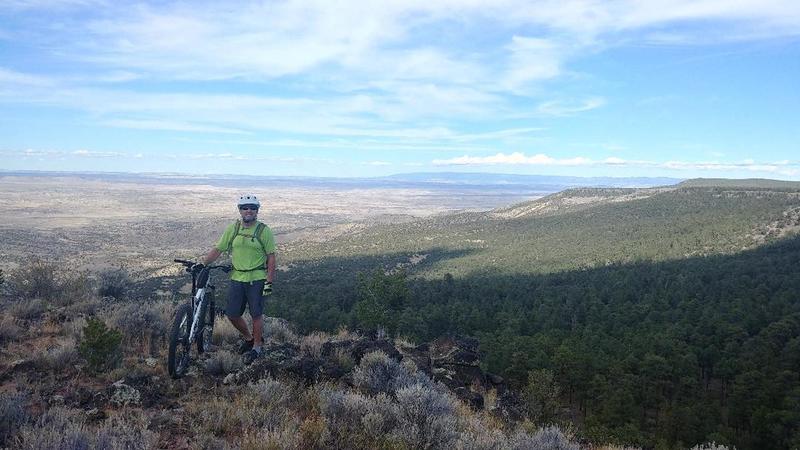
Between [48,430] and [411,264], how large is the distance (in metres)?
78.3

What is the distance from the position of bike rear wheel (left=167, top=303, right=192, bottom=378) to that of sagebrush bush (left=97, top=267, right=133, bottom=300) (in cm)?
553

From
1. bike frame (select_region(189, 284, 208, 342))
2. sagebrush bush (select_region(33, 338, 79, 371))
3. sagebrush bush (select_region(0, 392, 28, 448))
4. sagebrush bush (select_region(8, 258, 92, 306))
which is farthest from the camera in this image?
sagebrush bush (select_region(8, 258, 92, 306))

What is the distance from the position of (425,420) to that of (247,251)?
3.35 meters

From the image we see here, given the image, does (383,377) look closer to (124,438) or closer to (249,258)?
(249,258)

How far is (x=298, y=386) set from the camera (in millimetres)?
5715

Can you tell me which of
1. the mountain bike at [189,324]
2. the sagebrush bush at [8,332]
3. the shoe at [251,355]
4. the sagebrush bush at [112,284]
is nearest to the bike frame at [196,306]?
the mountain bike at [189,324]

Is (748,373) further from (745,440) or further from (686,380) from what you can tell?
(745,440)

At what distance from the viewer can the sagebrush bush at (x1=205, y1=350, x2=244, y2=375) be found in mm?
6207

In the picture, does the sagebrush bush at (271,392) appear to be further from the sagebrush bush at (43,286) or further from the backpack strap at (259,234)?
the sagebrush bush at (43,286)

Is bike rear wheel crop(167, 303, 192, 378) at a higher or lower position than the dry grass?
higher

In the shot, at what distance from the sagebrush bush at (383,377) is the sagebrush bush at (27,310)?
611 cm

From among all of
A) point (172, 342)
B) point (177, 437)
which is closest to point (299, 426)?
point (177, 437)

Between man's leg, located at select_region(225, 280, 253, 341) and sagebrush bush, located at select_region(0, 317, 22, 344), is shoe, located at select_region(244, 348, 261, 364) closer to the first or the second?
man's leg, located at select_region(225, 280, 253, 341)

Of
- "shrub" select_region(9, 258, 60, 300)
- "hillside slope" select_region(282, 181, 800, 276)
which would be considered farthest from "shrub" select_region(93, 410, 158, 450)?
"hillside slope" select_region(282, 181, 800, 276)
